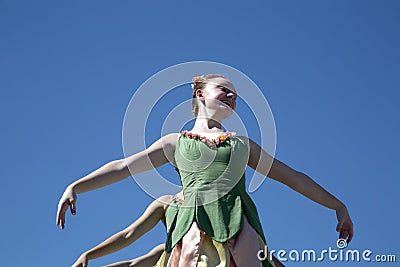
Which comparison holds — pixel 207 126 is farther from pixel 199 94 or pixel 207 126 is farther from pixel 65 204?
pixel 65 204

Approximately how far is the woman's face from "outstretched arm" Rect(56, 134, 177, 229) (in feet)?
0.97

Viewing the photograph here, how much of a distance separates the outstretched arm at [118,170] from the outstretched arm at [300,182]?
20.6 inches

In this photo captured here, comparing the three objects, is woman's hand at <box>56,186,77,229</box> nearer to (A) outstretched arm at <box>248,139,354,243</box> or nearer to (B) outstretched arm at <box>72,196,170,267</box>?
(A) outstretched arm at <box>248,139,354,243</box>

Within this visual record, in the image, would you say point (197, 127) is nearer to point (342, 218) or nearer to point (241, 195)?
point (241, 195)

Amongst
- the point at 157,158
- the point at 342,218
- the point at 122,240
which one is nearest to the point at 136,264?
the point at 122,240

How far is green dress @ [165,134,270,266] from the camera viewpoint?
4.02 metres

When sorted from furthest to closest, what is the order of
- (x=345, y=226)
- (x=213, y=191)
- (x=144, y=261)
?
(x=144, y=261) → (x=345, y=226) → (x=213, y=191)

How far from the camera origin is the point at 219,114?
4.40m

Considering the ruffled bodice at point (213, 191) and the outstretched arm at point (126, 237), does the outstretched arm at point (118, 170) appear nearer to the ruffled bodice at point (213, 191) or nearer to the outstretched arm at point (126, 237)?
the ruffled bodice at point (213, 191)

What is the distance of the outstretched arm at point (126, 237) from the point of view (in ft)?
16.8

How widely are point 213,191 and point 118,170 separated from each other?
0.58 m

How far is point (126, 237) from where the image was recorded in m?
5.13

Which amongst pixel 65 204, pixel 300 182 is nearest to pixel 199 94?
pixel 300 182

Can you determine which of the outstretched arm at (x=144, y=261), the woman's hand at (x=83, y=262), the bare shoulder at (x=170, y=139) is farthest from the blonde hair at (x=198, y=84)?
the outstretched arm at (x=144, y=261)
